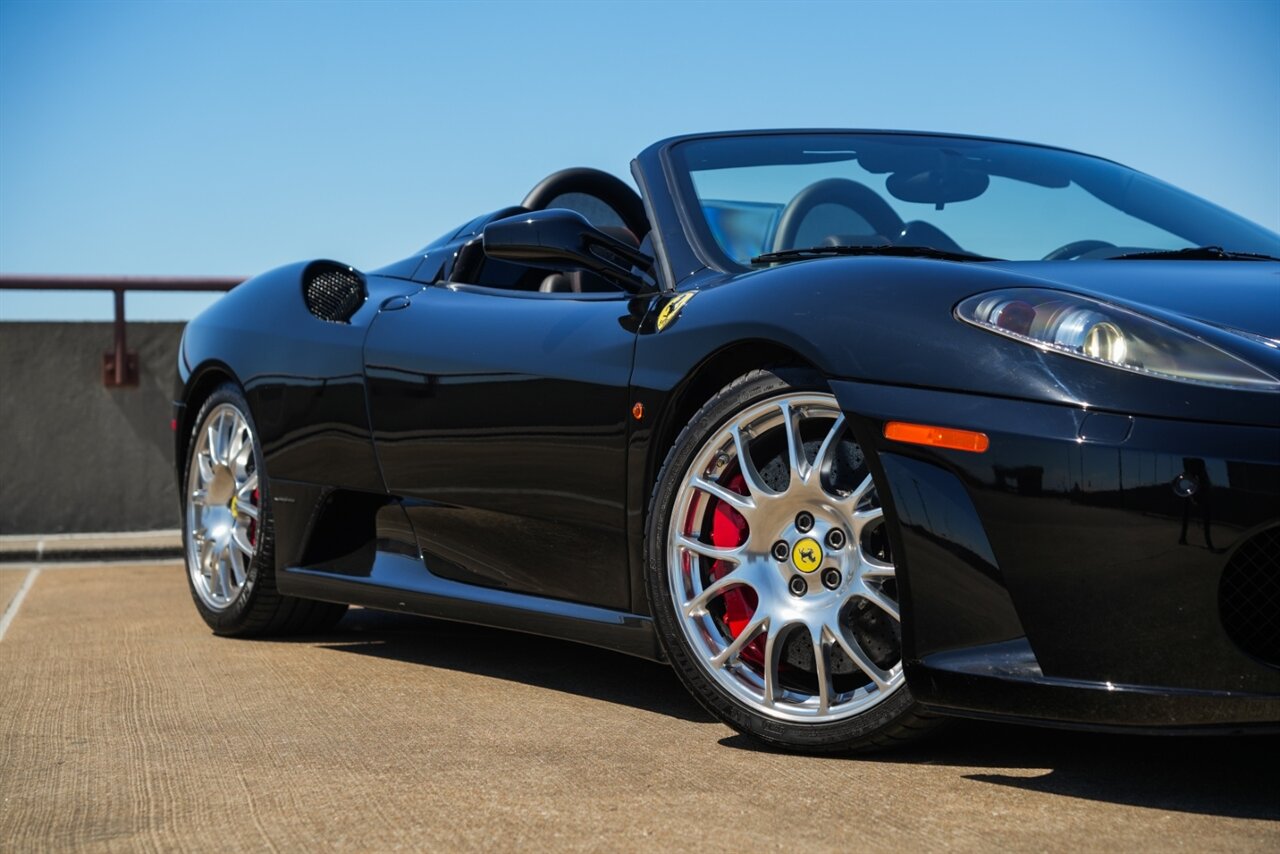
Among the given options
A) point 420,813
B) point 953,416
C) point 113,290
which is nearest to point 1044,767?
point 953,416

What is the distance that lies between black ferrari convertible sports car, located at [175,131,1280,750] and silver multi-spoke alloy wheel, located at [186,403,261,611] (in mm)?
23

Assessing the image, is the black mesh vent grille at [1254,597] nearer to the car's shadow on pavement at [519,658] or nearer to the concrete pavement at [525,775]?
the concrete pavement at [525,775]

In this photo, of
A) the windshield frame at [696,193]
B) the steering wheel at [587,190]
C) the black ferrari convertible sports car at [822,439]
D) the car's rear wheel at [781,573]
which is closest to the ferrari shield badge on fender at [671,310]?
the black ferrari convertible sports car at [822,439]

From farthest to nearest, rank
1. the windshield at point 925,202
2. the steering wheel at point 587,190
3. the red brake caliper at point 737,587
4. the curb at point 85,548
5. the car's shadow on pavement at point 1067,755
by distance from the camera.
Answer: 1. the curb at point 85,548
2. the steering wheel at point 587,190
3. the windshield at point 925,202
4. the red brake caliper at point 737,587
5. the car's shadow on pavement at point 1067,755

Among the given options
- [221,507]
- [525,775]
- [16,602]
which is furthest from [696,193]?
[16,602]

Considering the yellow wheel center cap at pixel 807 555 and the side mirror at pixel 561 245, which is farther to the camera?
the side mirror at pixel 561 245

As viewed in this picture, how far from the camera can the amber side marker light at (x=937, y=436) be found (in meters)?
2.82

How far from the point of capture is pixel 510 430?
13.0ft

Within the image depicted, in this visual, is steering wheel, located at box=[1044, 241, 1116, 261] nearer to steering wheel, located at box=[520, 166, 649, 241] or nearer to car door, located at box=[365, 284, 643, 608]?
car door, located at box=[365, 284, 643, 608]

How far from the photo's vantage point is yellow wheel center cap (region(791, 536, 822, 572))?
3180 mm

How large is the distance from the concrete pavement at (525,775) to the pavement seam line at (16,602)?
1.31 meters

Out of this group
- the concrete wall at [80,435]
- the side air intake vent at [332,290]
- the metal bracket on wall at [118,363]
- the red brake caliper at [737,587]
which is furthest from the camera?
the metal bracket on wall at [118,363]

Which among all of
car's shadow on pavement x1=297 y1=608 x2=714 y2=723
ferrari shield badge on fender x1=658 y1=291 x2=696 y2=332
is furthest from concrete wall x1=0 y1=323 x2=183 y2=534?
ferrari shield badge on fender x1=658 y1=291 x2=696 y2=332

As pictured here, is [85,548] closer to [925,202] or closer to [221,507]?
[221,507]
